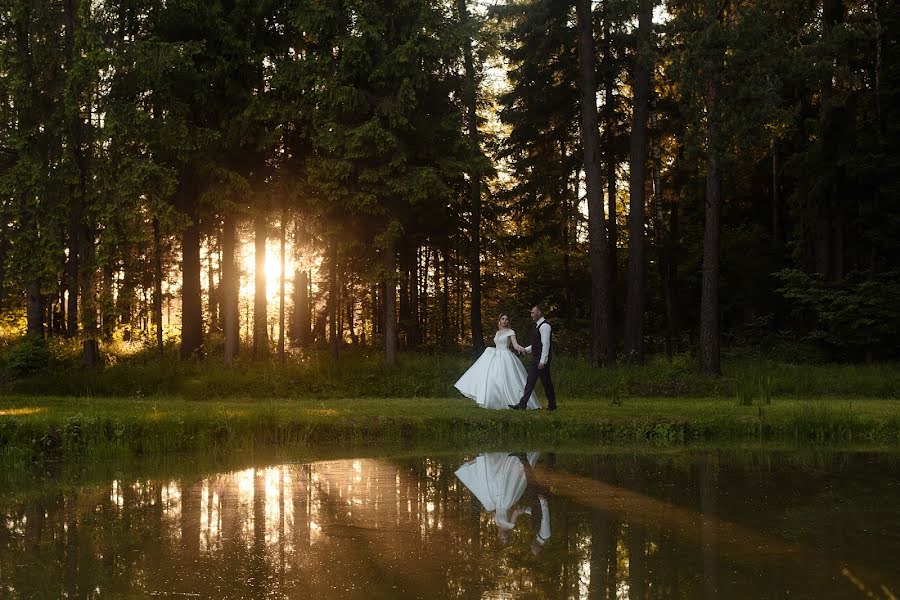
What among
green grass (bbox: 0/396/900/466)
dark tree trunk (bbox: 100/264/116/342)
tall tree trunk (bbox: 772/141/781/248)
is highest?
tall tree trunk (bbox: 772/141/781/248)

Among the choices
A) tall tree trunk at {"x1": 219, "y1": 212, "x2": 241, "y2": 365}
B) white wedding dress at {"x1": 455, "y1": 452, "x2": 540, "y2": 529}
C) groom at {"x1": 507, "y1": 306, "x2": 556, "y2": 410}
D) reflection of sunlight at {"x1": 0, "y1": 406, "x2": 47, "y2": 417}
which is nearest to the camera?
white wedding dress at {"x1": 455, "y1": 452, "x2": 540, "y2": 529}

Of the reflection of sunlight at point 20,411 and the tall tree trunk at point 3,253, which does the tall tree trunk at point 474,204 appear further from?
the reflection of sunlight at point 20,411

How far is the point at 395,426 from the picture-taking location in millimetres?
17297

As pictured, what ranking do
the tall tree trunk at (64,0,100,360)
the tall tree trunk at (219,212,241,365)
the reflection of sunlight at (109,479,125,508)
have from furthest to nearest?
1. the tall tree trunk at (219,212,241,365)
2. the tall tree trunk at (64,0,100,360)
3. the reflection of sunlight at (109,479,125,508)

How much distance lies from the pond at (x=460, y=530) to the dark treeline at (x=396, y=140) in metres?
13.0

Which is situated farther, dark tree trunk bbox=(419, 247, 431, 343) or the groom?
dark tree trunk bbox=(419, 247, 431, 343)

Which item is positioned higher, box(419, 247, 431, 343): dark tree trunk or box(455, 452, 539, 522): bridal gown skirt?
box(419, 247, 431, 343): dark tree trunk

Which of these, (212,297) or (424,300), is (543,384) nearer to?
(424,300)

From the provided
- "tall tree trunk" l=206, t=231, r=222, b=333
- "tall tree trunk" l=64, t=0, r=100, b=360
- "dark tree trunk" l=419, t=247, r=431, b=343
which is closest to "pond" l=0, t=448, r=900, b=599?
"tall tree trunk" l=64, t=0, r=100, b=360

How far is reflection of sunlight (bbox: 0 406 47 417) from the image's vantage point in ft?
54.5

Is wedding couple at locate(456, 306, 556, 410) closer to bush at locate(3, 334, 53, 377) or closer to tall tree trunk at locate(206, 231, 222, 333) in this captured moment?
bush at locate(3, 334, 53, 377)

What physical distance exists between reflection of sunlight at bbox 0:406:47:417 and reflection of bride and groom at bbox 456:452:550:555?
26.3 feet

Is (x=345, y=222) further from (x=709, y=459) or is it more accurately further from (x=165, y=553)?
(x=165, y=553)

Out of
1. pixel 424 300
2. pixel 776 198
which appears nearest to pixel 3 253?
pixel 424 300
